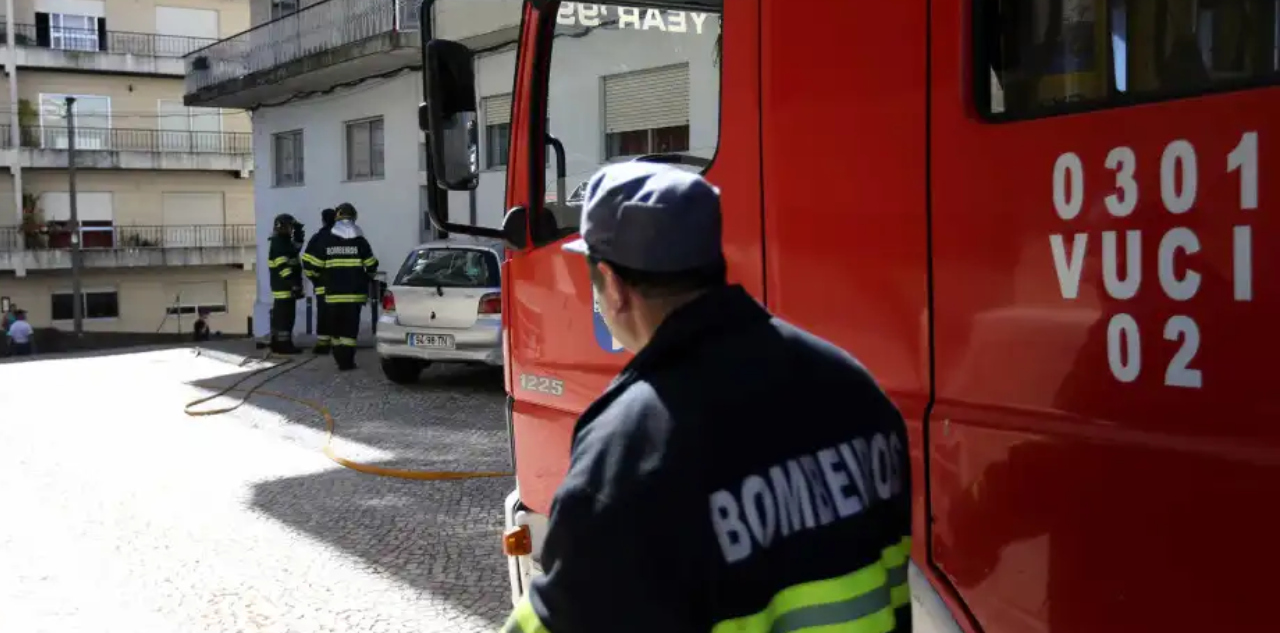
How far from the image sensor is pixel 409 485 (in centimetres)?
749

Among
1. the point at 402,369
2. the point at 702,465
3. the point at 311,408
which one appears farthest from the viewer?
the point at 402,369

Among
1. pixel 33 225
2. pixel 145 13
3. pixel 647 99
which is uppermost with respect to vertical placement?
pixel 145 13

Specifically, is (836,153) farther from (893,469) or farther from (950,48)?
(893,469)

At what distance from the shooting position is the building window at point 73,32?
37844 mm

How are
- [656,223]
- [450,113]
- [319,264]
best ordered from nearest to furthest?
[656,223], [450,113], [319,264]

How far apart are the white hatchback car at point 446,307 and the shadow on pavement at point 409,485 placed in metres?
0.44

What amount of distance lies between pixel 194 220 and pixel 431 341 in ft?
103

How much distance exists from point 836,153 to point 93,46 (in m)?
41.4

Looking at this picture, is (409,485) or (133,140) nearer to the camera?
(409,485)

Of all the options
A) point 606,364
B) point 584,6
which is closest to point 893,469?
point 606,364

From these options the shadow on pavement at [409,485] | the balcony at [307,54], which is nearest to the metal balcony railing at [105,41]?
the balcony at [307,54]

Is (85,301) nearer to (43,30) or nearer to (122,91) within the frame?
(122,91)

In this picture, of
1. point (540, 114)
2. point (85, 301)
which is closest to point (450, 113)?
point (540, 114)

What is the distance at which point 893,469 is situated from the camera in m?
1.75
